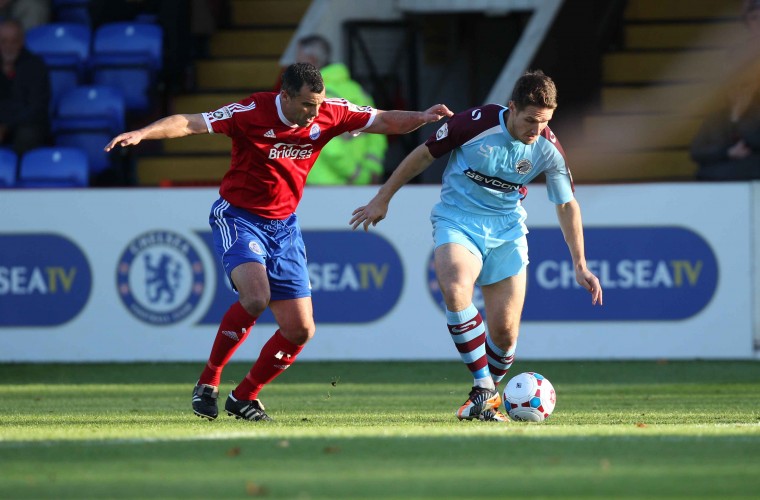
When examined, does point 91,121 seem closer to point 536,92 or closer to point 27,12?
point 27,12

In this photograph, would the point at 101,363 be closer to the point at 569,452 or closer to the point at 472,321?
the point at 472,321

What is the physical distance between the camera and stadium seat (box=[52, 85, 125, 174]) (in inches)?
579

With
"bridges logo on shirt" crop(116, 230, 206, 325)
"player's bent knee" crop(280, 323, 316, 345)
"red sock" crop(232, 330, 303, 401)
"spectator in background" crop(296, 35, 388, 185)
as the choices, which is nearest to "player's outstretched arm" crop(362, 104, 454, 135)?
"player's bent knee" crop(280, 323, 316, 345)

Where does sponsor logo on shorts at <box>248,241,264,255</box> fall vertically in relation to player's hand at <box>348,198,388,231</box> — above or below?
below

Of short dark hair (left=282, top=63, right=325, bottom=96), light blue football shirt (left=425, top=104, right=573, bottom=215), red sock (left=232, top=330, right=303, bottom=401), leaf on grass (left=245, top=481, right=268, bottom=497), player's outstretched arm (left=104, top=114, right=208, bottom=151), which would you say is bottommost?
red sock (left=232, top=330, right=303, bottom=401)

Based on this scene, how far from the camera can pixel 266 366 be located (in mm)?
8023

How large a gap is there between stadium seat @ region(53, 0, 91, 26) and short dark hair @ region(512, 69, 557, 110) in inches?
405

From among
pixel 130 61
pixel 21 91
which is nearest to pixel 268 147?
pixel 21 91

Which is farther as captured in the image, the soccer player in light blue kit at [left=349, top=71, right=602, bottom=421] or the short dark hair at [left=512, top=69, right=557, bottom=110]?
the soccer player in light blue kit at [left=349, top=71, right=602, bottom=421]

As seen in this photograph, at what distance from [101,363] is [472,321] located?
507cm

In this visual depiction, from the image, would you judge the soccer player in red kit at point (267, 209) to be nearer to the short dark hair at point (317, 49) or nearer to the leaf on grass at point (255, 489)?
the leaf on grass at point (255, 489)

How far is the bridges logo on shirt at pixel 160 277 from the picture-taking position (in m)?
11.9

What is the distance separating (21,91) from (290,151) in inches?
275

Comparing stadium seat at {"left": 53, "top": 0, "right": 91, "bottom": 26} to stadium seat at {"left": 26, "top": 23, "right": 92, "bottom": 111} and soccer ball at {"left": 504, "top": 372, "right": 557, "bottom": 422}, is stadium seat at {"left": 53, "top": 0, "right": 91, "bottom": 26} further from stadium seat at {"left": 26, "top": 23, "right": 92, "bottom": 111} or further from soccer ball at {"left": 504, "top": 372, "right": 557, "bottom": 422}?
soccer ball at {"left": 504, "top": 372, "right": 557, "bottom": 422}
